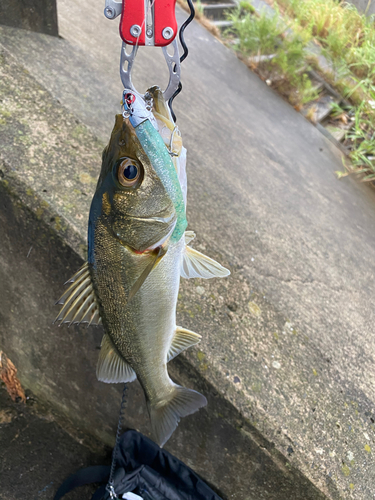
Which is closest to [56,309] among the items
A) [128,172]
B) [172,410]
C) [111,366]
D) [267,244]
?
[111,366]

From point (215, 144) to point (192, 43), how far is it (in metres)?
2.85

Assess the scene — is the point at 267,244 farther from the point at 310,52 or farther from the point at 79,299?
the point at 310,52

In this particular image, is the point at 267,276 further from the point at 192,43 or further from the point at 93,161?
the point at 192,43

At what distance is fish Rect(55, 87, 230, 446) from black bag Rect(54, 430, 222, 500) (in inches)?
34.3

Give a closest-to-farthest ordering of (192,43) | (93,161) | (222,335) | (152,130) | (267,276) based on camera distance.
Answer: (152,130) < (222,335) < (93,161) < (267,276) < (192,43)

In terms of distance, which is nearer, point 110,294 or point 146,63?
point 110,294

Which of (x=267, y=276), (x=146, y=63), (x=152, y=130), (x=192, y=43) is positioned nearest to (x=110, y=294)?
(x=152, y=130)

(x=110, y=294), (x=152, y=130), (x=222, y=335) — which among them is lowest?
(x=222, y=335)

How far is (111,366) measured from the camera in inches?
46.3

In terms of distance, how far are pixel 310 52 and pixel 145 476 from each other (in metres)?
7.46

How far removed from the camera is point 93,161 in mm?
1895

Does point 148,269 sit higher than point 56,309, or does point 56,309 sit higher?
point 148,269

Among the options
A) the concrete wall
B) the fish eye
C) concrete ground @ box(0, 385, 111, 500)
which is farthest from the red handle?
concrete ground @ box(0, 385, 111, 500)

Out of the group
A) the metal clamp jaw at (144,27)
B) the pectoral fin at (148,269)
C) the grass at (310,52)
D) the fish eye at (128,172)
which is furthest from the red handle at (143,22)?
the grass at (310,52)
